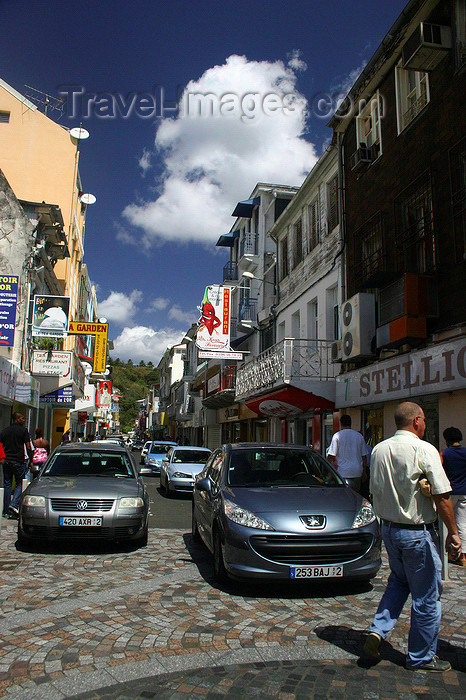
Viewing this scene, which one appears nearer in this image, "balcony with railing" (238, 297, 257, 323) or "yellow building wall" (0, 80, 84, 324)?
"balcony with railing" (238, 297, 257, 323)

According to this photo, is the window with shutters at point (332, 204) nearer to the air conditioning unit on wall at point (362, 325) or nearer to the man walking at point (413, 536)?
the air conditioning unit on wall at point (362, 325)

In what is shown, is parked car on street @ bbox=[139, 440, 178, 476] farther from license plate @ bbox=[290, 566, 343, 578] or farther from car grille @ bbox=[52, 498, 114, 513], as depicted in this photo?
license plate @ bbox=[290, 566, 343, 578]

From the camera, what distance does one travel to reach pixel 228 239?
105 ft

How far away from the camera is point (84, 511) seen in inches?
292

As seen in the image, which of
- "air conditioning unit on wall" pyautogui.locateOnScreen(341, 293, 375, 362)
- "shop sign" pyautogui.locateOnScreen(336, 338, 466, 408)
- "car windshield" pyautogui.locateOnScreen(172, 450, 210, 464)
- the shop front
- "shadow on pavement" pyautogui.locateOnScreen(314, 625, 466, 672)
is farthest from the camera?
"car windshield" pyautogui.locateOnScreen(172, 450, 210, 464)

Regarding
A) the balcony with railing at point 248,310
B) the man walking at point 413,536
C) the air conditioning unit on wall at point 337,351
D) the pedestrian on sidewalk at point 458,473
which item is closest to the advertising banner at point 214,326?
the balcony with railing at point 248,310

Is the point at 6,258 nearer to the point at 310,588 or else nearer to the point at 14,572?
the point at 14,572

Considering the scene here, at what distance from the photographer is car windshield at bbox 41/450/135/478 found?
8789 mm

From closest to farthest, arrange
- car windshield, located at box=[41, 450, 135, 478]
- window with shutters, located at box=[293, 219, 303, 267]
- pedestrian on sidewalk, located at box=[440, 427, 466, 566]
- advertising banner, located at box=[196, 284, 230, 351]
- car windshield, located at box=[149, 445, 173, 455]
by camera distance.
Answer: pedestrian on sidewalk, located at box=[440, 427, 466, 566], car windshield, located at box=[41, 450, 135, 478], window with shutters, located at box=[293, 219, 303, 267], advertising banner, located at box=[196, 284, 230, 351], car windshield, located at box=[149, 445, 173, 455]

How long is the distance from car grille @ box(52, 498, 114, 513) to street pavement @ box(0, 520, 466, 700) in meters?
0.76

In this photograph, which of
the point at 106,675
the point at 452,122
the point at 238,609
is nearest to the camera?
the point at 106,675

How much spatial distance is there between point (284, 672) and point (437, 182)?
9.71 m

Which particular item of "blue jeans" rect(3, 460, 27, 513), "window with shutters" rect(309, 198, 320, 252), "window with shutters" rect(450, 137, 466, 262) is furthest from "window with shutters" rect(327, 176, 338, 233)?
"blue jeans" rect(3, 460, 27, 513)

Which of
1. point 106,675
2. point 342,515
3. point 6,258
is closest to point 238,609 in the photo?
point 342,515
